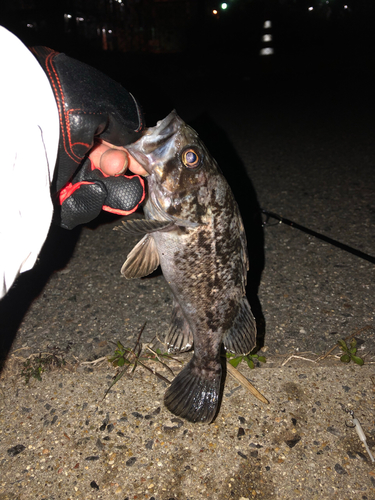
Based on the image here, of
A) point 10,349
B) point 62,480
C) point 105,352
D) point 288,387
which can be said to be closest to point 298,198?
point 288,387

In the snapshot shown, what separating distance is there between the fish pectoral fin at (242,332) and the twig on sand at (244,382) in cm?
37

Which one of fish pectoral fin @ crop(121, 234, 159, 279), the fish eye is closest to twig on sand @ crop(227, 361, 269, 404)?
fish pectoral fin @ crop(121, 234, 159, 279)

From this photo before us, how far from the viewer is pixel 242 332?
2.25 meters

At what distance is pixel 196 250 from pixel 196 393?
869 mm

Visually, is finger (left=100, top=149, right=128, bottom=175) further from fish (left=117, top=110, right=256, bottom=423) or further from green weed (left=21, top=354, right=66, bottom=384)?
green weed (left=21, top=354, right=66, bottom=384)

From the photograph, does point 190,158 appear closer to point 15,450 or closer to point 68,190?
point 68,190

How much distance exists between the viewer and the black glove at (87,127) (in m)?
1.85

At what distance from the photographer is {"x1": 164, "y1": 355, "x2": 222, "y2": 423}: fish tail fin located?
7.08 ft

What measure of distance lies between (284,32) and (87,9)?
17341 millimetres

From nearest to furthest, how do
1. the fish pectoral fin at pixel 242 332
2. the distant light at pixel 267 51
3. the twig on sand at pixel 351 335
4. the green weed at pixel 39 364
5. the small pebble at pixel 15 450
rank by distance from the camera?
the small pebble at pixel 15 450, the fish pectoral fin at pixel 242 332, the green weed at pixel 39 364, the twig on sand at pixel 351 335, the distant light at pixel 267 51

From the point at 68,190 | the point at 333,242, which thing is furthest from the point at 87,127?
the point at 333,242

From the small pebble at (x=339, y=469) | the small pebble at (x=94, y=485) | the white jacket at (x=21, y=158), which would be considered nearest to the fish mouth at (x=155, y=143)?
the white jacket at (x=21, y=158)

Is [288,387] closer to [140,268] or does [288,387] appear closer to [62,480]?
[140,268]

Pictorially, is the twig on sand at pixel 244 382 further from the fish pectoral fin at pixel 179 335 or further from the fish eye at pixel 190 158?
the fish eye at pixel 190 158
